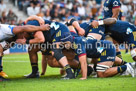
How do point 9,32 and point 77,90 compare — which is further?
point 9,32

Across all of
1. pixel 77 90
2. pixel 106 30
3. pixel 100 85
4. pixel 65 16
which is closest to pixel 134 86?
pixel 100 85

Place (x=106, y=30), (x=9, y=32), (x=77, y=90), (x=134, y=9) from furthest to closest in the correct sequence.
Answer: (x=134, y=9) < (x=106, y=30) < (x=9, y=32) < (x=77, y=90)

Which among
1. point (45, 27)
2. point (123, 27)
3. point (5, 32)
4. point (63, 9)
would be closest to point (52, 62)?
point (45, 27)

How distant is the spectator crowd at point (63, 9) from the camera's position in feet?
71.5

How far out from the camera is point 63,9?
903 inches

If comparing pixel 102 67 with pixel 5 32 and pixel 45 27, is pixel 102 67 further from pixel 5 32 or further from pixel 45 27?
pixel 5 32

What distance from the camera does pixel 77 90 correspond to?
21.4 feet

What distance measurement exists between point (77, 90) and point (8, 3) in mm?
19285

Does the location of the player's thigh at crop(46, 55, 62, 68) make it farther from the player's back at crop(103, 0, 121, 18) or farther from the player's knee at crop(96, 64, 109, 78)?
the player's back at crop(103, 0, 121, 18)

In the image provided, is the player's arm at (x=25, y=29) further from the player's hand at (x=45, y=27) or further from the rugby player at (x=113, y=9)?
the rugby player at (x=113, y=9)

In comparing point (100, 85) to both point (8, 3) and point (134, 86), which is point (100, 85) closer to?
point (134, 86)

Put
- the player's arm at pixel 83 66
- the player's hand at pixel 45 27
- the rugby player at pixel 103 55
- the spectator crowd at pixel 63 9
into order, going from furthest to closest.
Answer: the spectator crowd at pixel 63 9, the rugby player at pixel 103 55, the player's hand at pixel 45 27, the player's arm at pixel 83 66

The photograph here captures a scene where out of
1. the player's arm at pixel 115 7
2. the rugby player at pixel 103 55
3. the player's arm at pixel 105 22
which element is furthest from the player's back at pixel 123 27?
the rugby player at pixel 103 55

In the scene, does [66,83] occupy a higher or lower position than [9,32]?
lower
